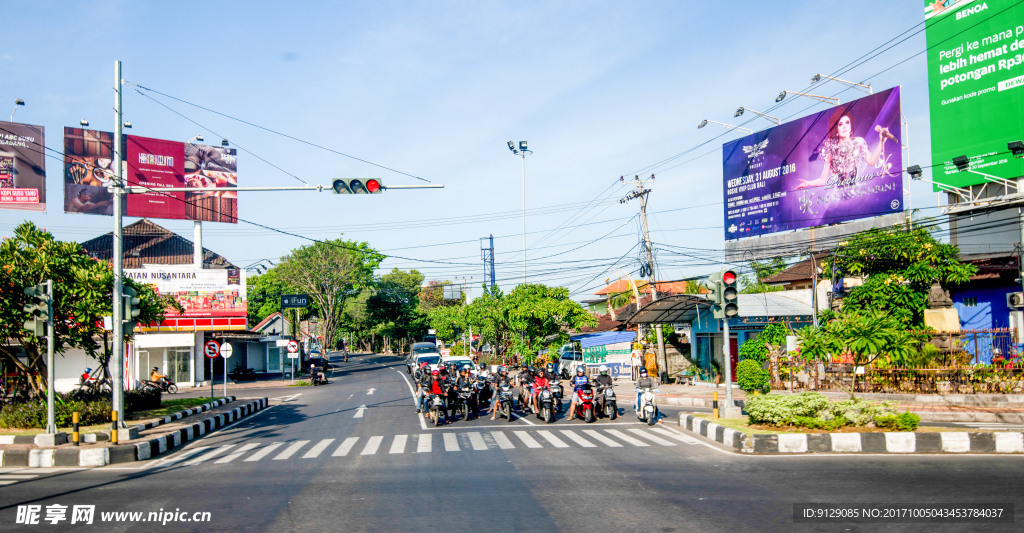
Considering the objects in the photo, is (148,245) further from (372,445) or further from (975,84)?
(975,84)

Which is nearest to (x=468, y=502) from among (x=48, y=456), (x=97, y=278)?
(x=48, y=456)

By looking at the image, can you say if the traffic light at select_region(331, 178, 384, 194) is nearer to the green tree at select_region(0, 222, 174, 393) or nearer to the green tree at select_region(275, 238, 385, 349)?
the green tree at select_region(0, 222, 174, 393)

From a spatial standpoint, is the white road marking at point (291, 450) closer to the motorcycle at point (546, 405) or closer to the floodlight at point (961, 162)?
the motorcycle at point (546, 405)

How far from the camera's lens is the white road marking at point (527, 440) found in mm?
12258

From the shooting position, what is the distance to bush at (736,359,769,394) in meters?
20.9

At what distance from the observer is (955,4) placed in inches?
1037

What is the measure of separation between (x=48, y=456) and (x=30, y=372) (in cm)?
497

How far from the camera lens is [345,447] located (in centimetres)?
1275

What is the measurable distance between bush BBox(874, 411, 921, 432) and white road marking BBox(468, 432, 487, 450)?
271 inches

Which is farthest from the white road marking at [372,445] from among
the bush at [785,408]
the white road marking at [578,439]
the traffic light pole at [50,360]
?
the bush at [785,408]

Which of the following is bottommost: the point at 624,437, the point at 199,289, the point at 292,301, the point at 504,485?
the point at 624,437

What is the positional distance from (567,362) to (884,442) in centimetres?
2437

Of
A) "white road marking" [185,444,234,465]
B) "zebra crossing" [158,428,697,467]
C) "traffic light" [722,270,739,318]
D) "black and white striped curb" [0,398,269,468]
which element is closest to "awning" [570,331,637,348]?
"traffic light" [722,270,739,318]

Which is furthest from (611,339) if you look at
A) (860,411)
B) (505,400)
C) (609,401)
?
(860,411)
